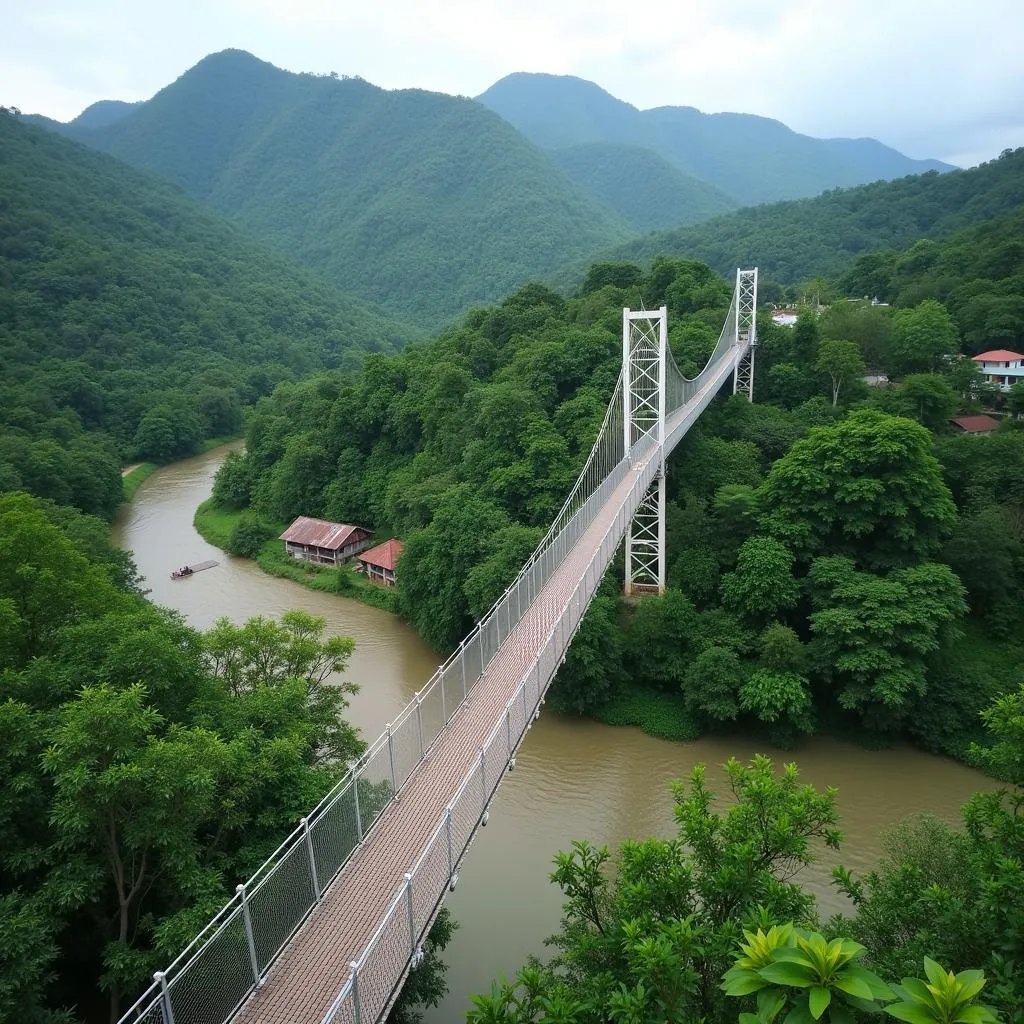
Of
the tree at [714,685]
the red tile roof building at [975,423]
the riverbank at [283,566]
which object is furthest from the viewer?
the red tile roof building at [975,423]

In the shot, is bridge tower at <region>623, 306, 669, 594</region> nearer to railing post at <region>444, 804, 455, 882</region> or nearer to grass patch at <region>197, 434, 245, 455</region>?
railing post at <region>444, 804, 455, 882</region>

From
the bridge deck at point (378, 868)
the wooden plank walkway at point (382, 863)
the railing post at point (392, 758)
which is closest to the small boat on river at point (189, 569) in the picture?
the wooden plank walkway at point (382, 863)

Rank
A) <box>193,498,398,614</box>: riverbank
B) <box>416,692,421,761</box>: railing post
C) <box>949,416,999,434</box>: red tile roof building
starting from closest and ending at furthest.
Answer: <box>416,692,421,761</box>: railing post → <box>193,498,398,614</box>: riverbank → <box>949,416,999,434</box>: red tile roof building

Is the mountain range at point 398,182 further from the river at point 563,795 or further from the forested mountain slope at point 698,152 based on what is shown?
the river at point 563,795

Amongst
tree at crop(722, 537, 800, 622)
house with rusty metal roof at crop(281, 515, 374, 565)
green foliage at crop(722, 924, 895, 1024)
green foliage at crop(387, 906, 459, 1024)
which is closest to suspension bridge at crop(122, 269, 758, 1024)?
green foliage at crop(387, 906, 459, 1024)

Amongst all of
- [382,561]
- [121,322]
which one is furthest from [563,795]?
[121,322]
